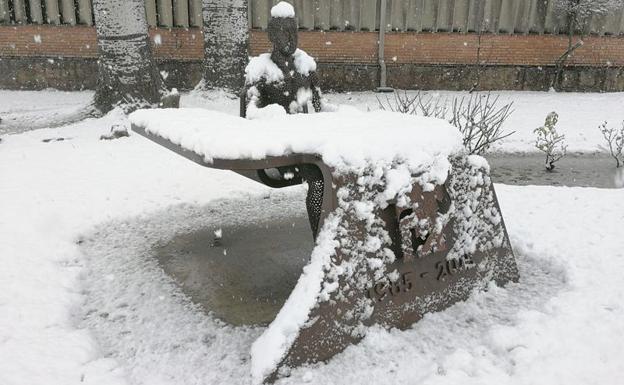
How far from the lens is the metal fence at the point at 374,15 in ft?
34.1

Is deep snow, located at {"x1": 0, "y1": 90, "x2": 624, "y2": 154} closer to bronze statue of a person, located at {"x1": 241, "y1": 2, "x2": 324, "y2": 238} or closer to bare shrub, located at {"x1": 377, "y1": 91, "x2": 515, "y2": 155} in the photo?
bare shrub, located at {"x1": 377, "y1": 91, "x2": 515, "y2": 155}

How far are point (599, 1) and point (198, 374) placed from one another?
12021 mm

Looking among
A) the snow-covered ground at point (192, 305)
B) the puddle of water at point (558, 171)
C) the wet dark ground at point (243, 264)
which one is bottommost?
the puddle of water at point (558, 171)

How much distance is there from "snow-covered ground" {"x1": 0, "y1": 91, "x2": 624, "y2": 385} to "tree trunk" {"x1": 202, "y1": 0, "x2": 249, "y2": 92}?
3309mm

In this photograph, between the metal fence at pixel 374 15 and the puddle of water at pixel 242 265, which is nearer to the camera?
the puddle of water at pixel 242 265

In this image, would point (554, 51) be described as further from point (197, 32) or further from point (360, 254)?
point (360, 254)

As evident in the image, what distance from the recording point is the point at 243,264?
3.53 m

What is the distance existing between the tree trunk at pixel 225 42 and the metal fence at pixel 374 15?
2.58m

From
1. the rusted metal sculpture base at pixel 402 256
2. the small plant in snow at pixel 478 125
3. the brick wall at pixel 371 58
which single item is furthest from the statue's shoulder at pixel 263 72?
the brick wall at pixel 371 58

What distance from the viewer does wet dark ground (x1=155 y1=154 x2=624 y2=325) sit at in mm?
3004

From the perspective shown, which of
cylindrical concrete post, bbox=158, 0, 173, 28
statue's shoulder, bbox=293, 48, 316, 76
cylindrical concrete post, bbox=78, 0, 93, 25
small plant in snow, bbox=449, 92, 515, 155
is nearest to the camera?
statue's shoulder, bbox=293, 48, 316, 76

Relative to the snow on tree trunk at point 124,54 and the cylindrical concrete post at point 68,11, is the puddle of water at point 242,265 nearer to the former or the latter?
the snow on tree trunk at point 124,54

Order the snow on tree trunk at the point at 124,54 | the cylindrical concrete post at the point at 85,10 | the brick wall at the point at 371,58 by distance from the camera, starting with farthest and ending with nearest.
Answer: the brick wall at the point at 371,58, the cylindrical concrete post at the point at 85,10, the snow on tree trunk at the point at 124,54

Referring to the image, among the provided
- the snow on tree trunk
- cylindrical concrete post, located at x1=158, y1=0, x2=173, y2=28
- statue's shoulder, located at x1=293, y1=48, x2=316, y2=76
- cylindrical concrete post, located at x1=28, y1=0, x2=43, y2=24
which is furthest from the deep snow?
statue's shoulder, located at x1=293, y1=48, x2=316, y2=76
